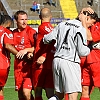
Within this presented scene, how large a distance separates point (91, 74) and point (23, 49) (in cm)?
135

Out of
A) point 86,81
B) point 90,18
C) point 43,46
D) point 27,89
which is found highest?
point 90,18

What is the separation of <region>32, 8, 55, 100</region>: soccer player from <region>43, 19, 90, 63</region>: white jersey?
1021mm

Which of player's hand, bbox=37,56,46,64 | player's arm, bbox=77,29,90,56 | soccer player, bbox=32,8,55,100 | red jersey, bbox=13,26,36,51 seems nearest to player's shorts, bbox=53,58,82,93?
player's arm, bbox=77,29,90,56

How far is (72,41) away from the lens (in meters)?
6.73

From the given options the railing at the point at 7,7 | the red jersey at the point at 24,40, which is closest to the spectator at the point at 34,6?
the railing at the point at 7,7

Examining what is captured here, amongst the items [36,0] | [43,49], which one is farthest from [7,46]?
[36,0]

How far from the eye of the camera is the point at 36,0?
3762 cm

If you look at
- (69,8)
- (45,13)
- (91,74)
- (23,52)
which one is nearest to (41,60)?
(23,52)

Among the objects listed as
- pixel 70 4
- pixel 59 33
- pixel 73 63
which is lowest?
pixel 73 63

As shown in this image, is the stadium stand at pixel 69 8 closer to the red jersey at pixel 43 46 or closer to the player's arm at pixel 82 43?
the red jersey at pixel 43 46

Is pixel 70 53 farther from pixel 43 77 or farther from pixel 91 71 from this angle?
pixel 91 71

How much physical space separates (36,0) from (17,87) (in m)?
29.5

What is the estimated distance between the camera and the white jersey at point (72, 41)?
669 cm

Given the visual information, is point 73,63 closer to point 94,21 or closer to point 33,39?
point 94,21
